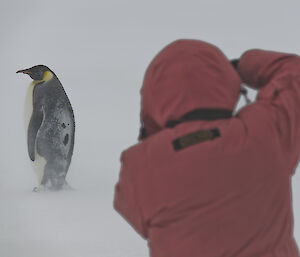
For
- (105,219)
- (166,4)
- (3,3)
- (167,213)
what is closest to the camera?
(167,213)

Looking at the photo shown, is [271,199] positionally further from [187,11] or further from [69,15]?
[69,15]

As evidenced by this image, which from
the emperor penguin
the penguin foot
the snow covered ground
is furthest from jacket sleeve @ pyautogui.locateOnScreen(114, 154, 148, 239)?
the emperor penguin

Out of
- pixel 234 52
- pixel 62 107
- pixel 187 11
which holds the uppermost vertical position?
pixel 187 11

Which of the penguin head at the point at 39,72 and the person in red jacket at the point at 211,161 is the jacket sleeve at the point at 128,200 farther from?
the penguin head at the point at 39,72

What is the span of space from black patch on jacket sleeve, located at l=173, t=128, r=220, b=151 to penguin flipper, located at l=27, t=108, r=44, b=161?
1.62m

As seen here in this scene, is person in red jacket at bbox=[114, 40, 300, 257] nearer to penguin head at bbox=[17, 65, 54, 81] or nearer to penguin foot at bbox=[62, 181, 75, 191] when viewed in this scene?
penguin foot at bbox=[62, 181, 75, 191]

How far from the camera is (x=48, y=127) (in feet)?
7.20

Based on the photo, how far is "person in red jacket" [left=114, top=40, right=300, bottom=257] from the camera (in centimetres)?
61

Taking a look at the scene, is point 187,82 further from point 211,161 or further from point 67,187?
point 67,187

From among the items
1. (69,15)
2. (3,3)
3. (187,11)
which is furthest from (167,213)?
(3,3)

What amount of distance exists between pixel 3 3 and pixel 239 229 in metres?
1.70

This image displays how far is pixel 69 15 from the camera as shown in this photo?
81.0 inches

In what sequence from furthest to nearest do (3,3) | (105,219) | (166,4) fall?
1. (3,3)
2. (166,4)
3. (105,219)

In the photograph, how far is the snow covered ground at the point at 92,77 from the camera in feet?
5.89
